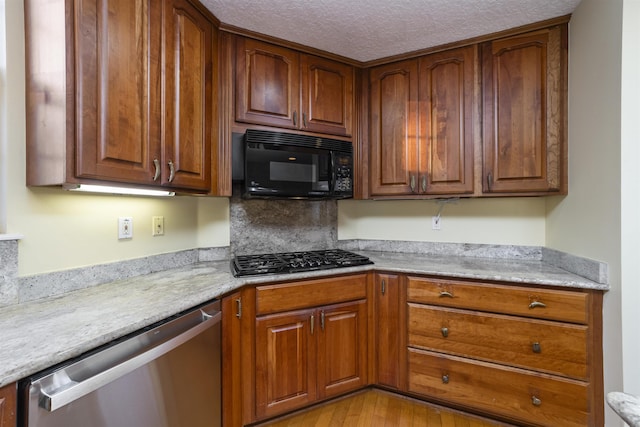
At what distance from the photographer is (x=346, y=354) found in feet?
6.35

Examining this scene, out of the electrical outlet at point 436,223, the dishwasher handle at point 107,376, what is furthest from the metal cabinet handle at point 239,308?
the electrical outlet at point 436,223

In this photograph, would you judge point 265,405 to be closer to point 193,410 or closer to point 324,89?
point 193,410

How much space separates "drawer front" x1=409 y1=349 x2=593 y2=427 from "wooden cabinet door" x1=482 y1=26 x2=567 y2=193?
1.05m

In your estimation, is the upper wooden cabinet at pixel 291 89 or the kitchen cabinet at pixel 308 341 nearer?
the kitchen cabinet at pixel 308 341

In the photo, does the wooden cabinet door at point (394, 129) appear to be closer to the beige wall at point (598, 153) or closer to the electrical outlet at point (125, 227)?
the beige wall at point (598, 153)

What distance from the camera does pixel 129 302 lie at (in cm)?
118

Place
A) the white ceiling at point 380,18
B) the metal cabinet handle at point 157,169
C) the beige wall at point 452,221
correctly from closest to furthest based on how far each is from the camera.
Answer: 1. the metal cabinet handle at point 157,169
2. the white ceiling at point 380,18
3. the beige wall at point 452,221

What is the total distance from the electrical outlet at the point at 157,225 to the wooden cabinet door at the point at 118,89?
0.47m

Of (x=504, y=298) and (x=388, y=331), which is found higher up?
(x=504, y=298)

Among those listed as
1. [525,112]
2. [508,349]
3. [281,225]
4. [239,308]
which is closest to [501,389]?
[508,349]

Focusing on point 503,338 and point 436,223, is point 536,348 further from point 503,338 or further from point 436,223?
point 436,223

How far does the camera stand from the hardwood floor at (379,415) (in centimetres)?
177

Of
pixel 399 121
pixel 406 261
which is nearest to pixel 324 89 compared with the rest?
pixel 399 121

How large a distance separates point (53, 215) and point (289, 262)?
1142 mm
